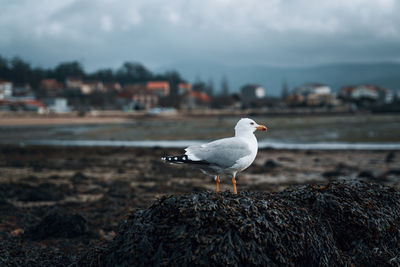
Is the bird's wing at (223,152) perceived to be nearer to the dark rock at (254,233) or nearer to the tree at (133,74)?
the dark rock at (254,233)

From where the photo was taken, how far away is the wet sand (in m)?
6.74

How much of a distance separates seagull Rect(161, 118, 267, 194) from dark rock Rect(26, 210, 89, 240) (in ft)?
9.37

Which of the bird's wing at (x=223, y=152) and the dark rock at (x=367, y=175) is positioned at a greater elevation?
the bird's wing at (x=223, y=152)

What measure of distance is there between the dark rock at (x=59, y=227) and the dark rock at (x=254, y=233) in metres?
3.13

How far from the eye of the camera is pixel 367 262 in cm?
415

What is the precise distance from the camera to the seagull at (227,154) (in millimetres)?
5191

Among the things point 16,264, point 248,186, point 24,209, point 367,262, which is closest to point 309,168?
point 248,186

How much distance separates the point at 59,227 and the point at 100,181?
20.5 ft

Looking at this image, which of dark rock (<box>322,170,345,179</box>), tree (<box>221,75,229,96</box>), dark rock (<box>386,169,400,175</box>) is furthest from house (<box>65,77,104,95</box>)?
dark rock (<box>386,169,400,175</box>)

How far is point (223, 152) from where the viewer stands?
523 cm

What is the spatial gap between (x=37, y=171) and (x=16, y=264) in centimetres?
1179

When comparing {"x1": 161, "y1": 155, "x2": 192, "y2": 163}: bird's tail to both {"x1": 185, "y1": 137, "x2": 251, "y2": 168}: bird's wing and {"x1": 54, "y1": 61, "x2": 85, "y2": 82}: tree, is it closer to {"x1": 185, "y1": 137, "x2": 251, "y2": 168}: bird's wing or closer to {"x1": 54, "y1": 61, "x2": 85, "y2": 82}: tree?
{"x1": 185, "y1": 137, "x2": 251, "y2": 168}: bird's wing

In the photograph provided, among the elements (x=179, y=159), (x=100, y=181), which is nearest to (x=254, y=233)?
(x=179, y=159)

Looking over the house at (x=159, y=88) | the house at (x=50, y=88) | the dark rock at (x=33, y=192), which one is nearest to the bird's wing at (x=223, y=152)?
the dark rock at (x=33, y=192)
